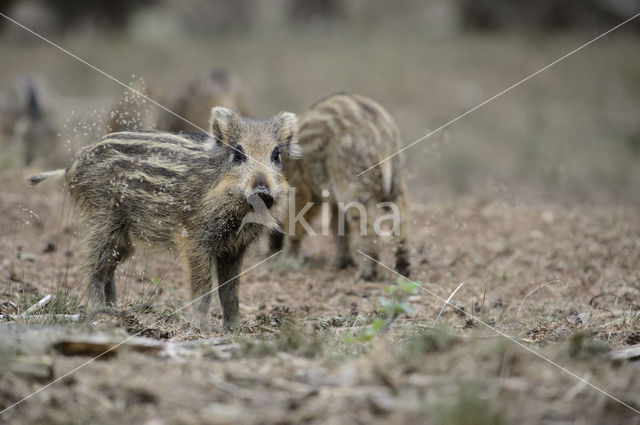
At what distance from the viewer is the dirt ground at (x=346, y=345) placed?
2.57 metres

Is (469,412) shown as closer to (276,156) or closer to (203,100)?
(276,156)

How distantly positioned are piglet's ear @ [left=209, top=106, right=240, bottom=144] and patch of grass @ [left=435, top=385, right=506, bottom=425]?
2991mm

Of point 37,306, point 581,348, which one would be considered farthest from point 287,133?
point 581,348

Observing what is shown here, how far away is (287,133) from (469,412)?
3201mm

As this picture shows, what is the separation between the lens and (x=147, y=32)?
18.4 metres

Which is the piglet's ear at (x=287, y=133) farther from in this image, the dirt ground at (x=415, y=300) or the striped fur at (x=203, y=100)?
the striped fur at (x=203, y=100)

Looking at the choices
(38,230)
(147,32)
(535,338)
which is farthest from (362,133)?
(147,32)

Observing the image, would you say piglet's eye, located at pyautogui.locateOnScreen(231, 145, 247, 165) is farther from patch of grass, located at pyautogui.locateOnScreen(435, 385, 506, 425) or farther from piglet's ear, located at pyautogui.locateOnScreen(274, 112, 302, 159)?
patch of grass, located at pyautogui.locateOnScreen(435, 385, 506, 425)

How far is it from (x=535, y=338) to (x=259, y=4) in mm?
17631

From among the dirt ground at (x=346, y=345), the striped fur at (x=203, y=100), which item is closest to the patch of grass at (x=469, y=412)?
the dirt ground at (x=346, y=345)

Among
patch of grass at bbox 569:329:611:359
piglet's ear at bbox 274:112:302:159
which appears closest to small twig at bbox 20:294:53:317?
piglet's ear at bbox 274:112:302:159

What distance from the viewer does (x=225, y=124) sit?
193 inches

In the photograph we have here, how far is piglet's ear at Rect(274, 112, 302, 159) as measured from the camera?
5.09 meters

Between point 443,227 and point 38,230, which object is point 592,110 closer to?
point 443,227
